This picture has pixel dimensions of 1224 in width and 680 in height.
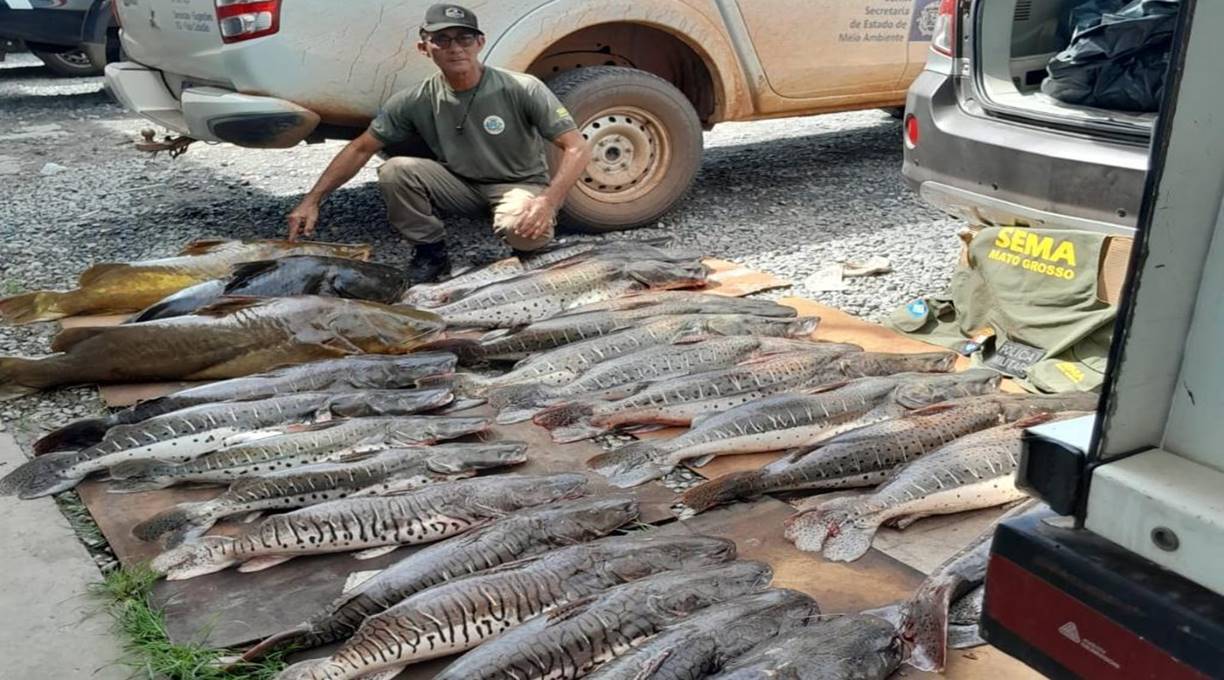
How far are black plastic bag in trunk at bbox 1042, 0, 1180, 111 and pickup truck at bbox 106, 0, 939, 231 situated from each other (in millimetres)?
2940

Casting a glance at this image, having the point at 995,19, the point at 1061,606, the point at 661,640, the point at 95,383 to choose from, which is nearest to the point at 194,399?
the point at 95,383

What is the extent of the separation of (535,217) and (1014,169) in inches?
109

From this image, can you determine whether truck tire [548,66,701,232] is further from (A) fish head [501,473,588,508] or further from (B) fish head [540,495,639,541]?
(B) fish head [540,495,639,541]

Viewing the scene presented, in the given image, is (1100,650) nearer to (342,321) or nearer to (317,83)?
(342,321)

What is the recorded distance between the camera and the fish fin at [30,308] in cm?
605

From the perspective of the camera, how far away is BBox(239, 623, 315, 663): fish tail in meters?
3.16

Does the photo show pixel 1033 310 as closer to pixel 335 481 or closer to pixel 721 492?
pixel 721 492

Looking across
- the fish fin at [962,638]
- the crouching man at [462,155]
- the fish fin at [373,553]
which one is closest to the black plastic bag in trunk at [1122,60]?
the crouching man at [462,155]

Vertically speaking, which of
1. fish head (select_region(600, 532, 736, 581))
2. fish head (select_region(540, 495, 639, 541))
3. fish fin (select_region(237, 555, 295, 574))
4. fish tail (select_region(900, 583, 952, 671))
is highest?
fish tail (select_region(900, 583, 952, 671))

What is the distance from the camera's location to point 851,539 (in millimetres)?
3678

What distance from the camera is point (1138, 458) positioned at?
1.69 metres

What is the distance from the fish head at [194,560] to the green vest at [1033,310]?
3468 mm

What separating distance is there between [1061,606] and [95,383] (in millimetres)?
4766

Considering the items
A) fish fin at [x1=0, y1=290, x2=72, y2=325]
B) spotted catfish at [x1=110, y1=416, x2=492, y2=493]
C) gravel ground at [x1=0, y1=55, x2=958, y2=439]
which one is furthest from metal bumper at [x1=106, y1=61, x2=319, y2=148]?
spotted catfish at [x1=110, y1=416, x2=492, y2=493]
